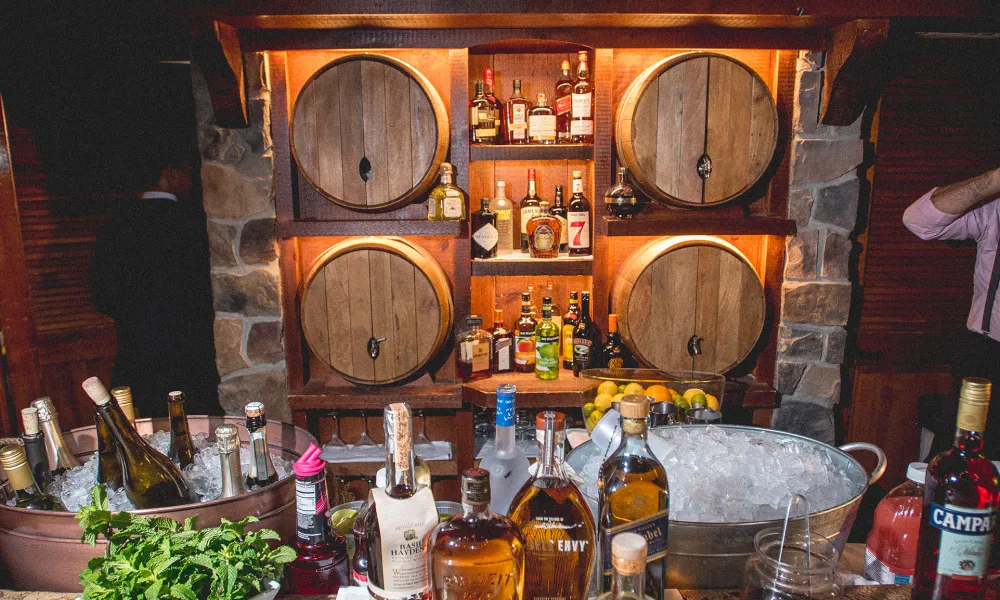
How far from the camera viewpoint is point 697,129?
8.12 ft

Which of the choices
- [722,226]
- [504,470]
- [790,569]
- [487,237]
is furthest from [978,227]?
[504,470]

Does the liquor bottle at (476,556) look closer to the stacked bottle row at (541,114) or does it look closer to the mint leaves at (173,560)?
the mint leaves at (173,560)

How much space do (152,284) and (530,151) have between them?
7.59ft

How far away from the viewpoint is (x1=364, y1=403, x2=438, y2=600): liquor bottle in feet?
3.08

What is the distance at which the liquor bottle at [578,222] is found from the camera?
2.65 m

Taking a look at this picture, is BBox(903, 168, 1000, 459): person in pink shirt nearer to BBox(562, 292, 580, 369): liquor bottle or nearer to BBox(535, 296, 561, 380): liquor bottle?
BBox(562, 292, 580, 369): liquor bottle

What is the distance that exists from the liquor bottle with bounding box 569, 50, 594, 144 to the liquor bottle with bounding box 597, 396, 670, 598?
1.83m

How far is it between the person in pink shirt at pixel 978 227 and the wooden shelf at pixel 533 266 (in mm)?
1355

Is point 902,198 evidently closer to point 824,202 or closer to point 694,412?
point 824,202

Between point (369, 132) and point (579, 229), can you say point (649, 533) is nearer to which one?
point (579, 229)

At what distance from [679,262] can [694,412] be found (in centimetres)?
106

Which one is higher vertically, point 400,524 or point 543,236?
point 543,236

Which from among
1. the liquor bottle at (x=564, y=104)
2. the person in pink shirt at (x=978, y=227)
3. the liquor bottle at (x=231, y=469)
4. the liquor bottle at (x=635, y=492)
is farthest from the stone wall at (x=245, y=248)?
the person in pink shirt at (x=978, y=227)

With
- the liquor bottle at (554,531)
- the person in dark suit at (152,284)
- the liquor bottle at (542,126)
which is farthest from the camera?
the person in dark suit at (152,284)
